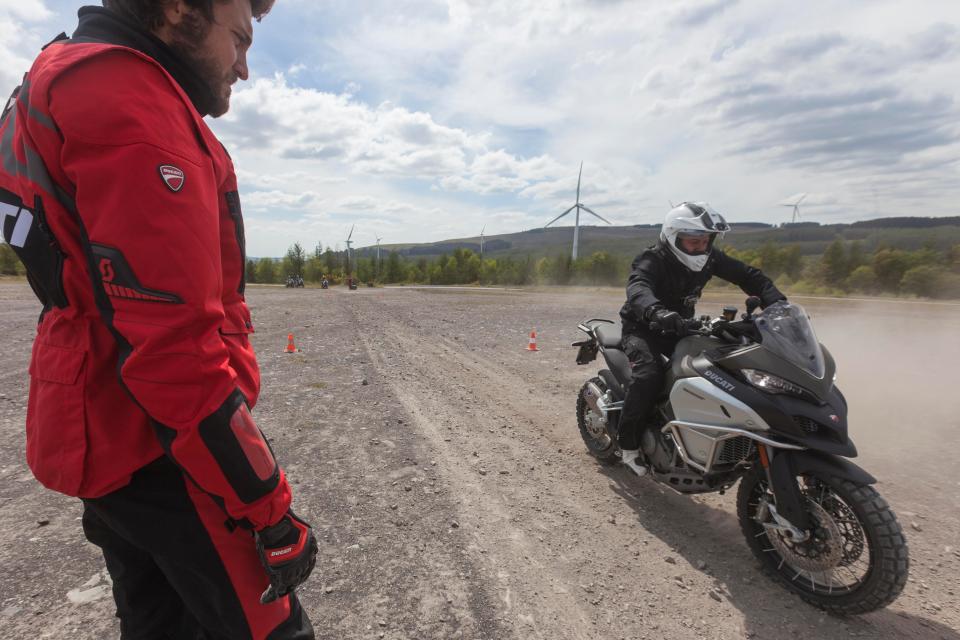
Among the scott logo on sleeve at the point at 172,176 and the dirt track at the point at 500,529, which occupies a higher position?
the scott logo on sleeve at the point at 172,176

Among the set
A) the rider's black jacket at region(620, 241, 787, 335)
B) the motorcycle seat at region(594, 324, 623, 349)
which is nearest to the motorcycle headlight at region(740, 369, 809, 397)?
the rider's black jacket at region(620, 241, 787, 335)

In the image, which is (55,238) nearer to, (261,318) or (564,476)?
(564,476)

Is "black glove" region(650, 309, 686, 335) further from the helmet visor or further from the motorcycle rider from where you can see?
the helmet visor

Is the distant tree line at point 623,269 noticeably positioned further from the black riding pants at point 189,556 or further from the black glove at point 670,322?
the black glove at point 670,322

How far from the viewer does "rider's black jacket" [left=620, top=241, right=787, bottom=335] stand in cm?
445

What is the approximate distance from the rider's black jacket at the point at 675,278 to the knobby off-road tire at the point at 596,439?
1033mm

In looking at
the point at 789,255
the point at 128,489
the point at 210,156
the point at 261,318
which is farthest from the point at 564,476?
the point at 789,255

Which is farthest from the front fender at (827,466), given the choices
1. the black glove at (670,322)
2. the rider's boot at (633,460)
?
the rider's boot at (633,460)

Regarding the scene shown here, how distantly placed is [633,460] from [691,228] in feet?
6.94

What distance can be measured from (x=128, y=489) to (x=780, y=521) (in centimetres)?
352

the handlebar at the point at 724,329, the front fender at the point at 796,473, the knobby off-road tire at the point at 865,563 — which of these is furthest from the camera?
the handlebar at the point at 724,329

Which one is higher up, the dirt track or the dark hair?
the dark hair

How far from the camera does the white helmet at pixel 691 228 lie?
13.6 ft

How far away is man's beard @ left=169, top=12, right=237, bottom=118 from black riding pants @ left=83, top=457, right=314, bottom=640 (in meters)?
1.24
